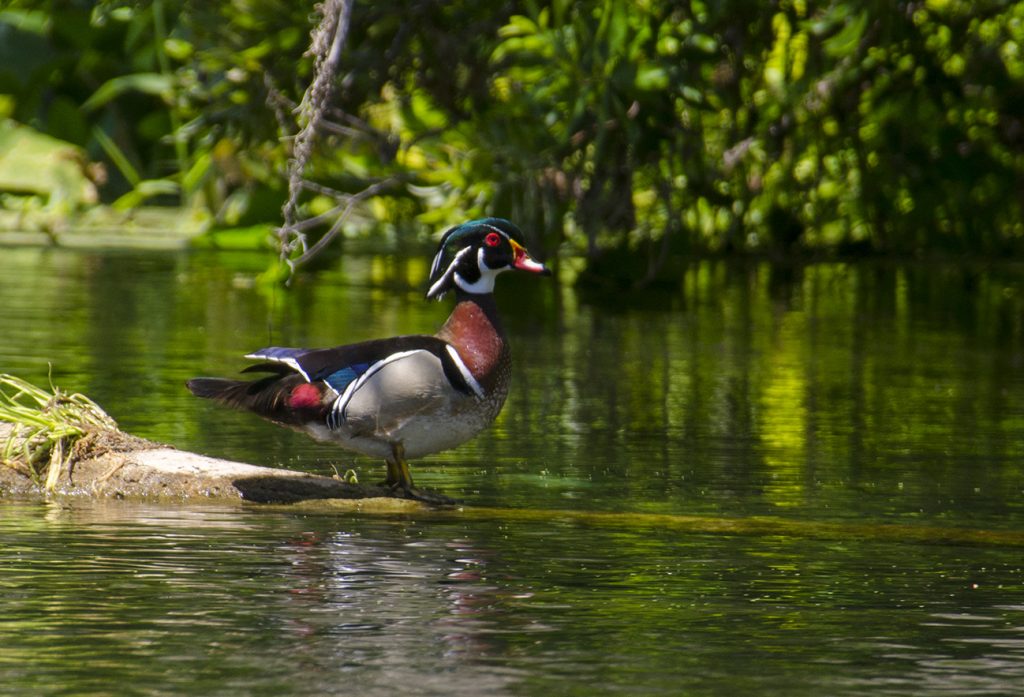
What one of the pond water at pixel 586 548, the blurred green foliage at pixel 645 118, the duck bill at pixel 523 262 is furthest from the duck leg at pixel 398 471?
the blurred green foliage at pixel 645 118

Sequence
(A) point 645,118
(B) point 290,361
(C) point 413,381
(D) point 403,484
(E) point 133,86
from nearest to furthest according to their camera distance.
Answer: (C) point 413,381 → (B) point 290,361 → (D) point 403,484 → (A) point 645,118 → (E) point 133,86

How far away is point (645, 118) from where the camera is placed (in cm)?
1752

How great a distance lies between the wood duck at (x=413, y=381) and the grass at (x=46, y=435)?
46cm

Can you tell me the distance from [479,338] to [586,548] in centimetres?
93

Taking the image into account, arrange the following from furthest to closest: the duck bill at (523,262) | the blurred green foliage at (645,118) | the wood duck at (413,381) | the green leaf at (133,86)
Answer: the green leaf at (133,86) → the blurred green foliage at (645,118) → the duck bill at (523,262) → the wood duck at (413,381)

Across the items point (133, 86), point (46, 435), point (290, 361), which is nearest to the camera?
point (290, 361)

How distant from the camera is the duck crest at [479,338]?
7.60 metres

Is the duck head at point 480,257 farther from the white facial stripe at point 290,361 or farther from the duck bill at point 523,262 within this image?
the white facial stripe at point 290,361

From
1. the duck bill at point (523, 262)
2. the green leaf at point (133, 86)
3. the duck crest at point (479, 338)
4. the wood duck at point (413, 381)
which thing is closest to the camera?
the wood duck at point (413, 381)

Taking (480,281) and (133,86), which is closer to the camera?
(480,281)

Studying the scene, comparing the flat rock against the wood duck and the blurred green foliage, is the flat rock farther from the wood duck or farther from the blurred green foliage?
the blurred green foliage

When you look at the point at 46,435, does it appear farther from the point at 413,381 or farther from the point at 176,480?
the point at 413,381

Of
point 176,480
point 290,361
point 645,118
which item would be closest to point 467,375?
point 290,361

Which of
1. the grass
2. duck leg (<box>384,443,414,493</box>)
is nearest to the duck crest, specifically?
duck leg (<box>384,443,414,493</box>)
